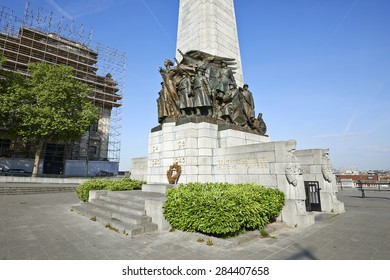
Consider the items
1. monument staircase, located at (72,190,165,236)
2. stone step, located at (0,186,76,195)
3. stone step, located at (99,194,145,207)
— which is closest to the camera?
monument staircase, located at (72,190,165,236)

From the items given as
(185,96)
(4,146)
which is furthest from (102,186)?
(4,146)

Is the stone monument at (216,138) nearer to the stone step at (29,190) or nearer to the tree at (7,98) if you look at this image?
the stone step at (29,190)

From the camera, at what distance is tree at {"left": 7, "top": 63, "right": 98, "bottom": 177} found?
27859 millimetres

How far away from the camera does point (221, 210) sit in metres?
5.86

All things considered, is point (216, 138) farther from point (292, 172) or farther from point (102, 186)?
point (102, 186)

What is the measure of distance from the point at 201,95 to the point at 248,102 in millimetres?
3669

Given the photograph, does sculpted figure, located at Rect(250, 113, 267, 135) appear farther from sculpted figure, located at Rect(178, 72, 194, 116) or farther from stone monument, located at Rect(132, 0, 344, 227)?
sculpted figure, located at Rect(178, 72, 194, 116)

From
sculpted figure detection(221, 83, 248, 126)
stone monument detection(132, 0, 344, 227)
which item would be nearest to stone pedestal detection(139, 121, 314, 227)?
stone monument detection(132, 0, 344, 227)

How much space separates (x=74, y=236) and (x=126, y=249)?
7.27ft

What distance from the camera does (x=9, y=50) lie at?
127 feet

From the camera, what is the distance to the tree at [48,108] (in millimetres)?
27859

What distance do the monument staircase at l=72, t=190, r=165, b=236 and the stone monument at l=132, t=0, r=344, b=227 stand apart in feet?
6.49
